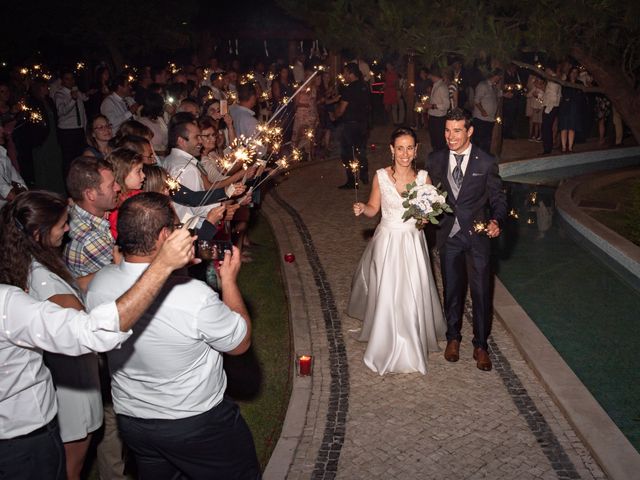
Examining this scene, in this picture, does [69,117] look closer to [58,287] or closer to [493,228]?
[493,228]

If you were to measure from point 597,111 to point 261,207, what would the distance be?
11.5 metres

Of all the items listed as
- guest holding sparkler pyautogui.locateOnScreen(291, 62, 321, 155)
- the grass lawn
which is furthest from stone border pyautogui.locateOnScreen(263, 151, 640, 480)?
guest holding sparkler pyautogui.locateOnScreen(291, 62, 321, 155)

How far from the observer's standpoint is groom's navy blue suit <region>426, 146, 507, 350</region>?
21.9ft

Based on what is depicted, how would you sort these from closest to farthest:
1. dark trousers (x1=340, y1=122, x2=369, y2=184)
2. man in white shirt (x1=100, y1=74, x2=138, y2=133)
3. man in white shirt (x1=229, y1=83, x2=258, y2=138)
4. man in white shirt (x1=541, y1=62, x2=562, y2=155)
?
1. man in white shirt (x1=229, y1=83, x2=258, y2=138)
2. man in white shirt (x1=100, y1=74, x2=138, y2=133)
3. dark trousers (x1=340, y1=122, x2=369, y2=184)
4. man in white shirt (x1=541, y1=62, x2=562, y2=155)

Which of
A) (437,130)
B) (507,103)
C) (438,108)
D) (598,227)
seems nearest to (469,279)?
(598,227)

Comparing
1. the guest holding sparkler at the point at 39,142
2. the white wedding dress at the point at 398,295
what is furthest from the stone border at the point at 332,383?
the guest holding sparkler at the point at 39,142

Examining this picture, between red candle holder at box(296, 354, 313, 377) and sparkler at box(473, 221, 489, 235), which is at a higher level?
sparkler at box(473, 221, 489, 235)

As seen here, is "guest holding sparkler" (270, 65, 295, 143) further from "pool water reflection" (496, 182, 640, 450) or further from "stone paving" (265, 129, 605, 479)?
"stone paving" (265, 129, 605, 479)

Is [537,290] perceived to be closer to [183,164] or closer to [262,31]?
[183,164]

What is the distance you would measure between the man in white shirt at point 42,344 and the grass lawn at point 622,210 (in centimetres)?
890

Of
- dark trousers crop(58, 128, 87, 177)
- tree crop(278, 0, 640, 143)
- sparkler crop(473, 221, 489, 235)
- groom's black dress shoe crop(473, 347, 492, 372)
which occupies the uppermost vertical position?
tree crop(278, 0, 640, 143)

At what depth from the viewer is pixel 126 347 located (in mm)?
3756

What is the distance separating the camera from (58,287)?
13.2 ft

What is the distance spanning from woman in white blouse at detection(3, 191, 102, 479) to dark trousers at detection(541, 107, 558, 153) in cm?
1561
